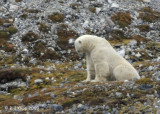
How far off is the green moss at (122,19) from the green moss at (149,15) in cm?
183

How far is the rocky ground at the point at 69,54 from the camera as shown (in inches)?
440

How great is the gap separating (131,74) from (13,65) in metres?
13.3

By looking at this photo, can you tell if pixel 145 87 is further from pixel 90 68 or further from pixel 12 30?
pixel 12 30

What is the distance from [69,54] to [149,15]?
555 inches

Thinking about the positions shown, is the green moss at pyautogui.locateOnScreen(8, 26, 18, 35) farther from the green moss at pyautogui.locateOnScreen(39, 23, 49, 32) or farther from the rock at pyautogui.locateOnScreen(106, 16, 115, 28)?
the rock at pyautogui.locateOnScreen(106, 16, 115, 28)

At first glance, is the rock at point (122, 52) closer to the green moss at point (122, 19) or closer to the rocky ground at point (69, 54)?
the rocky ground at point (69, 54)

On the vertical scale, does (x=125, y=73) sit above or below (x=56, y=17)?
below

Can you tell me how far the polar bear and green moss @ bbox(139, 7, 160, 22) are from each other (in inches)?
901

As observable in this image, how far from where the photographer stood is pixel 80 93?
12258 millimetres

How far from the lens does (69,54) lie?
93.0 ft

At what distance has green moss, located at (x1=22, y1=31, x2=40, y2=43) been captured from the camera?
1160 inches

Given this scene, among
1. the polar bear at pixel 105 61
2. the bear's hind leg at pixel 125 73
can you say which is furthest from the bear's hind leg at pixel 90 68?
the bear's hind leg at pixel 125 73

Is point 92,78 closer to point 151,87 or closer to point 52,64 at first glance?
point 151,87

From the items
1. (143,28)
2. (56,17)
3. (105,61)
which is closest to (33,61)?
(56,17)
